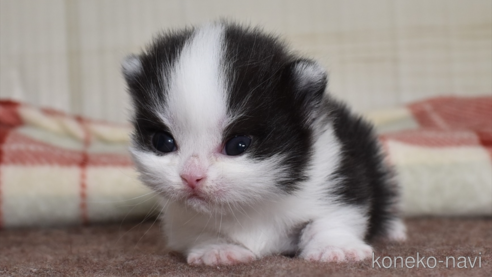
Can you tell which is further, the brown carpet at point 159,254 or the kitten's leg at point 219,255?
the kitten's leg at point 219,255

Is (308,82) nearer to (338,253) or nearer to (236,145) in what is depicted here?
(236,145)

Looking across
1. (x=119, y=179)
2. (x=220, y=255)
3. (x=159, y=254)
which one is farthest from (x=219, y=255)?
(x=119, y=179)

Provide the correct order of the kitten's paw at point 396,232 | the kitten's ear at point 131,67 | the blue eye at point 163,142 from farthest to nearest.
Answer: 1. the kitten's paw at point 396,232
2. the kitten's ear at point 131,67
3. the blue eye at point 163,142

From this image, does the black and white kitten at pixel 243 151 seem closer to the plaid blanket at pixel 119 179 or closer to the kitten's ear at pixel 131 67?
the kitten's ear at pixel 131 67

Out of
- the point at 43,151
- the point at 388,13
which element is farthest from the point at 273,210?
the point at 388,13

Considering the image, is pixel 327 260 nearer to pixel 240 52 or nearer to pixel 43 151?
pixel 240 52

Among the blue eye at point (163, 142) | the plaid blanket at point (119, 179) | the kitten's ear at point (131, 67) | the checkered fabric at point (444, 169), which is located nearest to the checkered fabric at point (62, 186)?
the plaid blanket at point (119, 179)

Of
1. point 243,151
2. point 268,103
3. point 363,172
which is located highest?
point 268,103
